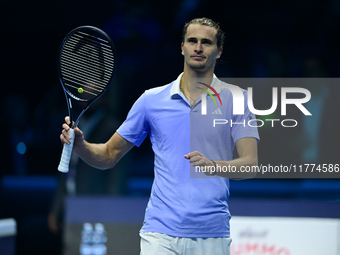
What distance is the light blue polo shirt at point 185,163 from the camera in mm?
1903

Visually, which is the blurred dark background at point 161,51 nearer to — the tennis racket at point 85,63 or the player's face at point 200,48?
the tennis racket at point 85,63

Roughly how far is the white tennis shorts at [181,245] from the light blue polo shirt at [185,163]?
0.02 m

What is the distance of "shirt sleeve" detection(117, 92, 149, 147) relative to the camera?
2.13 metres

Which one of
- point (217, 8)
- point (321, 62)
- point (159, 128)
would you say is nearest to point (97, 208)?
point (159, 128)

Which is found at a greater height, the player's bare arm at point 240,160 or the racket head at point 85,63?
the racket head at point 85,63

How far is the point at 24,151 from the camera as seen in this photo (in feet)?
15.7

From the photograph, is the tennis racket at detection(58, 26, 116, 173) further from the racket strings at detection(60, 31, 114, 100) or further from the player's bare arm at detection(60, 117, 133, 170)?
the player's bare arm at detection(60, 117, 133, 170)

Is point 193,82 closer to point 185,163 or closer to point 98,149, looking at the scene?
point 185,163

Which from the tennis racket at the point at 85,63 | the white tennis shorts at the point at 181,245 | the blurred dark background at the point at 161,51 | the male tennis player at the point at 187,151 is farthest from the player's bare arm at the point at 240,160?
the blurred dark background at the point at 161,51

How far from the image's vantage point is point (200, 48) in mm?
2014

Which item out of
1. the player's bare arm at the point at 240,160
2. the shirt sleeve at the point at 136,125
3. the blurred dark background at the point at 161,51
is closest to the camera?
the player's bare arm at the point at 240,160

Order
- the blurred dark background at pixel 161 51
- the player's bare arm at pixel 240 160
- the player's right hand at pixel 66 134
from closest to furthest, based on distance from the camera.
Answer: the player's bare arm at pixel 240 160
the player's right hand at pixel 66 134
the blurred dark background at pixel 161 51

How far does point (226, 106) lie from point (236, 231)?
1.10 m

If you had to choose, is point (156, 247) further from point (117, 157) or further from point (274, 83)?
point (274, 83)
